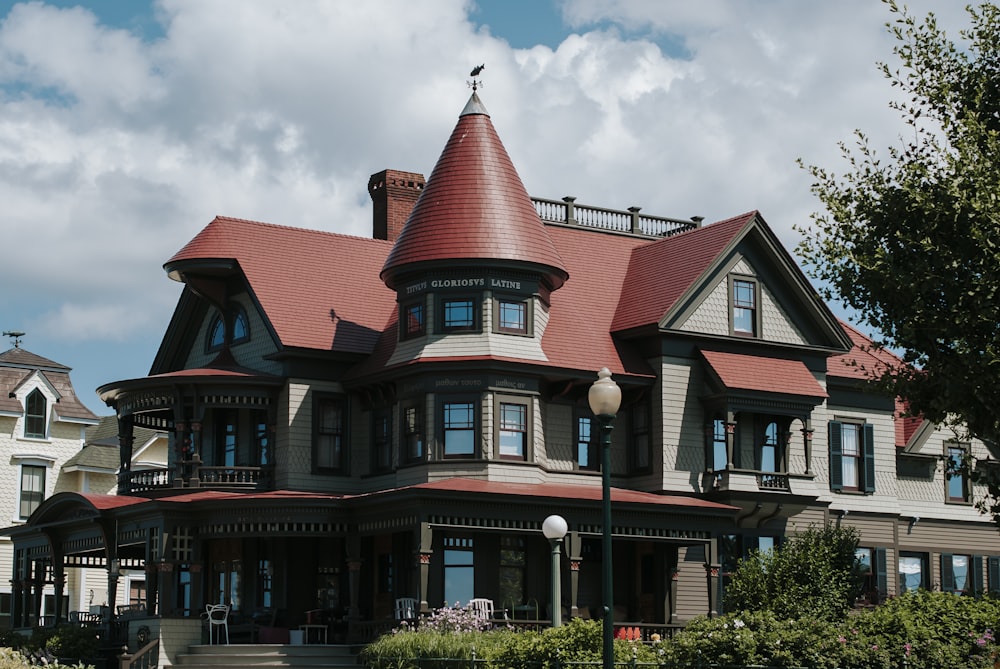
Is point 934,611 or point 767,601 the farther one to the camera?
point 767,601

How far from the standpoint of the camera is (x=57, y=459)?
5919 centimetres

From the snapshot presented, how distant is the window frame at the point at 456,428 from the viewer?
40.2m

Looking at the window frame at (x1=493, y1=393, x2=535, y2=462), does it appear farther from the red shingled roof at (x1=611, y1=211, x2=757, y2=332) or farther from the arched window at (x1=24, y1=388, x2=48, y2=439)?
the arched window at (x1=24, y1=388, x2=48, y2=439)

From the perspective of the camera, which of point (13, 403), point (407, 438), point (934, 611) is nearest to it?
point (934, 611)

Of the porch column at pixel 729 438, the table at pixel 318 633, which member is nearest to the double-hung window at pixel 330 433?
the table at pixel 318 633

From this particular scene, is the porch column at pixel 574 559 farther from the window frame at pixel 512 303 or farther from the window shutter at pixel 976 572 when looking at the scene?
the window shutter at pixel 976 572

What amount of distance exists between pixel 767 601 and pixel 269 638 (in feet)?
39.6

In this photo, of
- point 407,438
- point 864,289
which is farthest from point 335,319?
point 864,289

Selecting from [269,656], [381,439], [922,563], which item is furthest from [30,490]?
[922,563]

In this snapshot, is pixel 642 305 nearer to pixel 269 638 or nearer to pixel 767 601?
pixel 767 601

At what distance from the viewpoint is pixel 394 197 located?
49406 millimetres

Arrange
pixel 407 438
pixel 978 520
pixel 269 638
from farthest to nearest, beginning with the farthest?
pixel 978 520
pixel 407 438
pixel 269 638

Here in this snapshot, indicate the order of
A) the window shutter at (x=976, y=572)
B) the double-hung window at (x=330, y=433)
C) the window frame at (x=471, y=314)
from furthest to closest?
the window shutter at (x=976, y=572)
the double-hung window at (x=330, y=433)
the window frame at (x=471, y=314)

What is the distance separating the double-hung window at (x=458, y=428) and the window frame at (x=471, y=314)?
187cm
